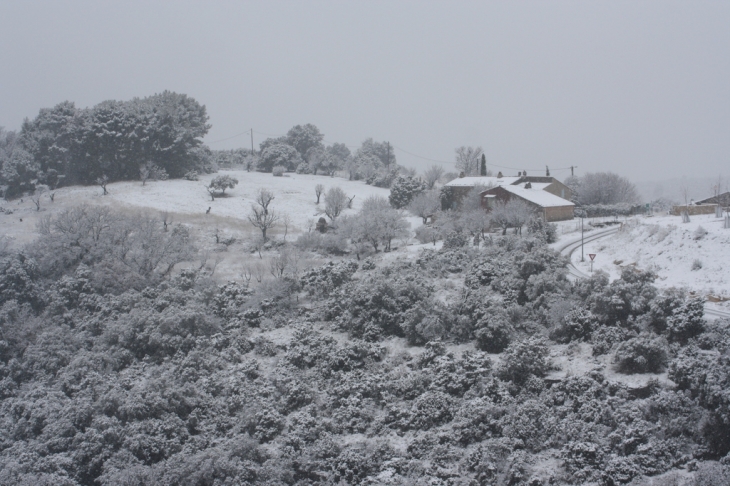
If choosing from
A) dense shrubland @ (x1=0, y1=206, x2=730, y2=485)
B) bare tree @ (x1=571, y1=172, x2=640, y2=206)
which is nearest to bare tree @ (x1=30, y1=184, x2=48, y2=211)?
dense shrubland @ (x1=0, y1=206, x2=730, y2=485)

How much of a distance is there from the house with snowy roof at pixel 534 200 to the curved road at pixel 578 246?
24.4 feet

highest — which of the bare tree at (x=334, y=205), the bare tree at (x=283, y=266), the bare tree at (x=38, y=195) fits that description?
the bare tree at (x=38, y=195)

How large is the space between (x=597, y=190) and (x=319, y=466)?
6775cm

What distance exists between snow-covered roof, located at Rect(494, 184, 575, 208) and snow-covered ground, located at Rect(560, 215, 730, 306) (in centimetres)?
1444

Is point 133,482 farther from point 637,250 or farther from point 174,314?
point 637,250

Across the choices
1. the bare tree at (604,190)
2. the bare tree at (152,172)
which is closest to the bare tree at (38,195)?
the bare tree at (152,172)

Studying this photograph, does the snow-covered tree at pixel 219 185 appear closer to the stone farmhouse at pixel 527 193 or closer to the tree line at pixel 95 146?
the tree line at pixel 95 146

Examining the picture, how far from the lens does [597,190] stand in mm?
79000

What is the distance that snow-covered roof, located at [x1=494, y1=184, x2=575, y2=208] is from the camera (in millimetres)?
61250

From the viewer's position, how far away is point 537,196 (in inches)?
2522

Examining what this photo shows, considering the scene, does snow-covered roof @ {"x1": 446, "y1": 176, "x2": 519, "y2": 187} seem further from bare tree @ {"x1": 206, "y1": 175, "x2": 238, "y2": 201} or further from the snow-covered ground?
bare tree @ {"x1": 206, "y1": 175, "x2": 238, "y2": 201}

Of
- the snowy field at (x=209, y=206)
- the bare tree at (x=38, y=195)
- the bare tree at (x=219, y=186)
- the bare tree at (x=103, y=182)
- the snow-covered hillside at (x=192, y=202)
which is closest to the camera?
the snowy field at (x=209, y=206)

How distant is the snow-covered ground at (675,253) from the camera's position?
3198 centimetres

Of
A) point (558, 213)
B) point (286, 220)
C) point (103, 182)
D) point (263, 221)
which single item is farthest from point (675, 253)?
point (103, 182)
